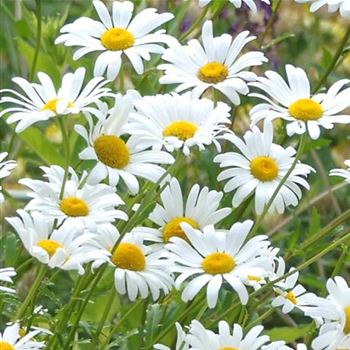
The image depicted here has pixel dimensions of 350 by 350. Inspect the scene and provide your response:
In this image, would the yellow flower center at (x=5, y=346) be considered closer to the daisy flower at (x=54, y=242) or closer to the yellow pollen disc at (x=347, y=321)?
the daisy flower at (x=54, y=242)

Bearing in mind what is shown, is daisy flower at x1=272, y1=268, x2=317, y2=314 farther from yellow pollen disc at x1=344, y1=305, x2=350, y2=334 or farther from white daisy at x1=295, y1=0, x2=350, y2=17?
white daisy at x1=295, y1=0, x2=350, y2=17

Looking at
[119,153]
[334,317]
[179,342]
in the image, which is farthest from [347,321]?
[119,153]

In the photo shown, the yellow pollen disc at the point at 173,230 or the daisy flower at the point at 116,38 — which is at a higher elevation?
the daisy flower at the point at 116,38

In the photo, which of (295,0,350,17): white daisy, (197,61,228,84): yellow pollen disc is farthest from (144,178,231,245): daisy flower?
(295,0,350,17): white daisy

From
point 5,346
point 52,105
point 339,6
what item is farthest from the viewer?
point 339,6

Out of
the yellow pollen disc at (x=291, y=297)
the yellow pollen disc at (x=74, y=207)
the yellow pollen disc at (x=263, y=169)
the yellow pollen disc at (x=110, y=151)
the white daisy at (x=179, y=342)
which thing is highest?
the yellow pollen disc at (x=263, y=169)

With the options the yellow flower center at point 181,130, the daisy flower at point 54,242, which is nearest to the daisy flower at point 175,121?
the yellow flower center at point 181,130

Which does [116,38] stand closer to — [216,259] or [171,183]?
[171,183]
